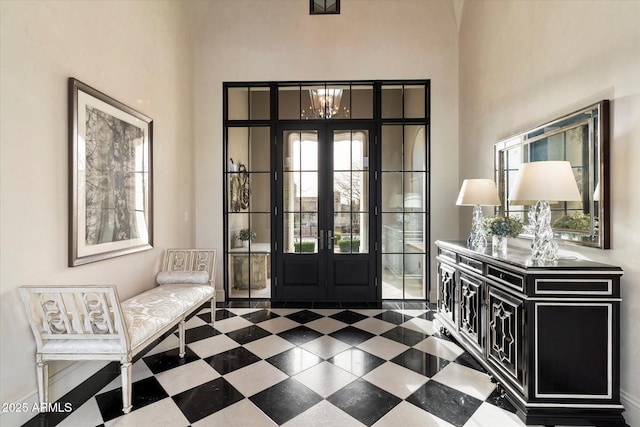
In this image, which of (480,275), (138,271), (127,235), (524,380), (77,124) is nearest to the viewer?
(524,380)

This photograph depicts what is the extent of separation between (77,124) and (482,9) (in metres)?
4.26

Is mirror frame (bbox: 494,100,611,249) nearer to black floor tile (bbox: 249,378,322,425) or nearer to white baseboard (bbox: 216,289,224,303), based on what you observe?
black floor tile (bbox: 249,378,322,425)

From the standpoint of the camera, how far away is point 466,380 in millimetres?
2426

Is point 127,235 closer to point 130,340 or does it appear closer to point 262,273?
point 130,340

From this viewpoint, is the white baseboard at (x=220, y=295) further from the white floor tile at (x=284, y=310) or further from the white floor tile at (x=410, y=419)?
the white floor tile at (x=410, y=419)

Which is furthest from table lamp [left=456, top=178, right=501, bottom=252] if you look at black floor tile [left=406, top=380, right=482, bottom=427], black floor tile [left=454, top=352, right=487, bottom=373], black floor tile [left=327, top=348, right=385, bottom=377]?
black floor tile [left=327, top=348, right=385, bottom=377]

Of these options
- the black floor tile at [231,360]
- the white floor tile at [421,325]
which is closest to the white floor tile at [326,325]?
the white floor tile at [421,325]

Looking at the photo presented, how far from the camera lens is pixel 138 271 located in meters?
3.15

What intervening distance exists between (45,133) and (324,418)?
259 cm

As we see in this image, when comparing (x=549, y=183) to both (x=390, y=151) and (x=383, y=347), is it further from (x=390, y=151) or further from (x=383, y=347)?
(x=390, y=151)

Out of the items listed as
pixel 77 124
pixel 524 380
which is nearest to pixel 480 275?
pixel 524 380

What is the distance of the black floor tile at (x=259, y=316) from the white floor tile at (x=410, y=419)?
80.5 inches

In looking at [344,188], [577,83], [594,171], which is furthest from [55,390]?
[577,83]

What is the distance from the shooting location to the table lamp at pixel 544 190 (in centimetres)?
200
